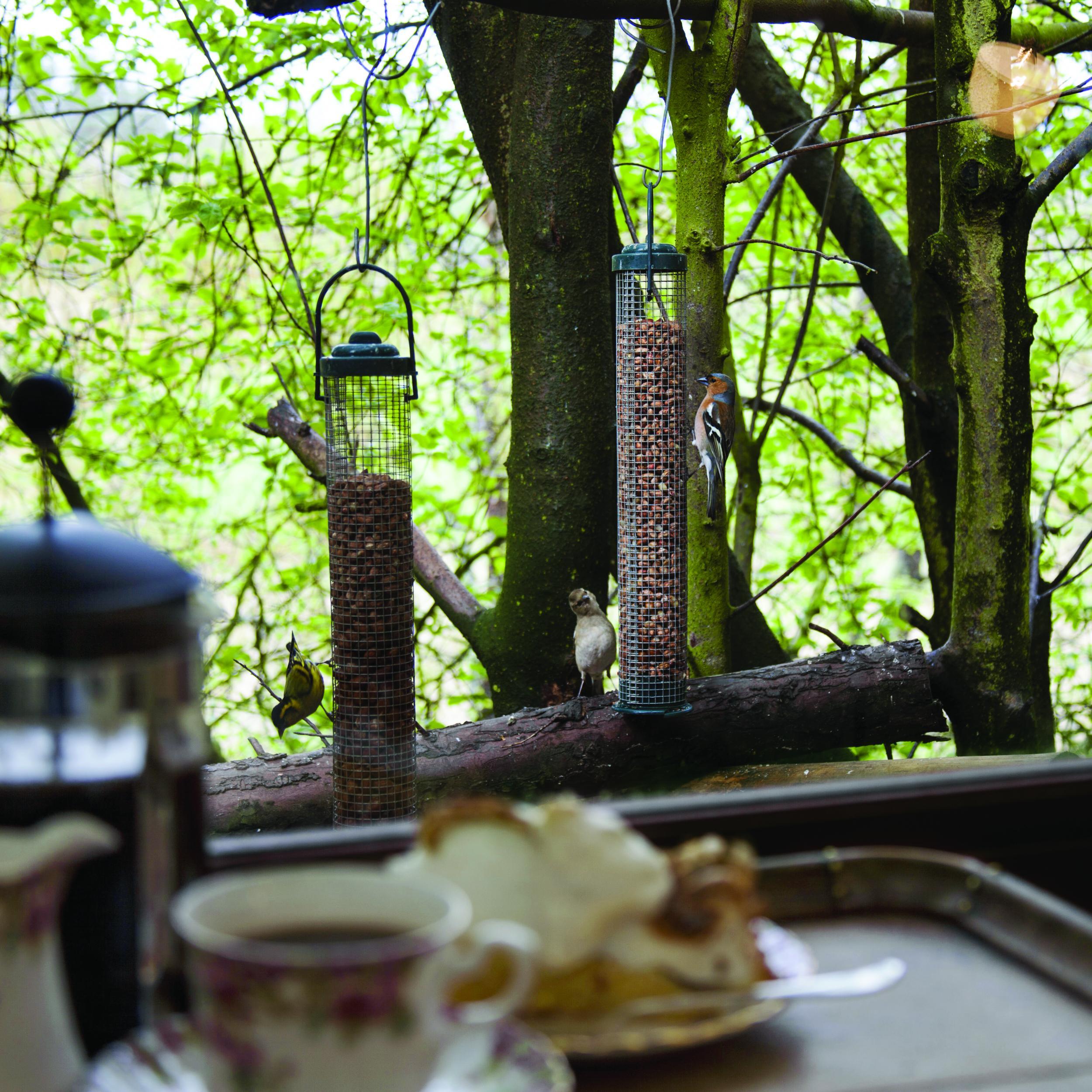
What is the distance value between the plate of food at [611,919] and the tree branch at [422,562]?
240 centimetres

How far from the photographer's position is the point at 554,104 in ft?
9.00

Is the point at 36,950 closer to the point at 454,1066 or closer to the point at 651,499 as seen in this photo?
the point at 454,1066

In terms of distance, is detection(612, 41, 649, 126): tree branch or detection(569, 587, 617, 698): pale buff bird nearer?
detection(569, 587, 617, 698): pale buff bird

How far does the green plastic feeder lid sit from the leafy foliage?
1.03m

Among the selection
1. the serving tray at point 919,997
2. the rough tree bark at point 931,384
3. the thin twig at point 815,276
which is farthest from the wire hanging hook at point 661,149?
the serving tray at point 919,997

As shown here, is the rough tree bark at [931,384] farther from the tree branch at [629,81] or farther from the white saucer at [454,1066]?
the white saucer at [454,1066]

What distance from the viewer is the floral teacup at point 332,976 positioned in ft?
1.41

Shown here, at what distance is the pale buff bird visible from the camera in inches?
96.5

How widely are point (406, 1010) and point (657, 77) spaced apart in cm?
270

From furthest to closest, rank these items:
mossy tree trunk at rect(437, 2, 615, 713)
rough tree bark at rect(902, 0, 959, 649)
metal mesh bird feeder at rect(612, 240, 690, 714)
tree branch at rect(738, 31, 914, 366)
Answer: tree branch at rect(738, 31, 914, 366)
rough tree bark at rect(902, 0, 959, 649)
mossy tree trunk at rect(437, 2, 615, 713)
metal mesh bird feeder at rect(612, 240, 690, 714)

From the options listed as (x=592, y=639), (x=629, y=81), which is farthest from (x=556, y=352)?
(x=629, y=81)

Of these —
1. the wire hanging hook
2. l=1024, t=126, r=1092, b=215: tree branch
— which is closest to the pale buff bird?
the wire hanging hook

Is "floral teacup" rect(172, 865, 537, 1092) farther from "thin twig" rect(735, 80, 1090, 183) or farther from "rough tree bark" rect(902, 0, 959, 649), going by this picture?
"rough tree bark" rect(902, 0, 959, 649)

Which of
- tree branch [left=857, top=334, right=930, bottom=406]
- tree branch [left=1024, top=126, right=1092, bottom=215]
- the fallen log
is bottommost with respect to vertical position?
the fallen log
